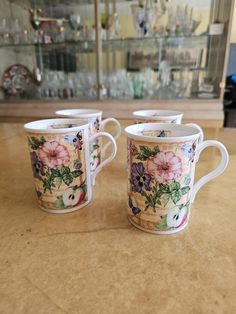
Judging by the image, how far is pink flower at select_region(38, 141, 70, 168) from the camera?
349mm

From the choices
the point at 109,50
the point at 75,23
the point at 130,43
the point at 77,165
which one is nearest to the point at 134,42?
the point at 130,43

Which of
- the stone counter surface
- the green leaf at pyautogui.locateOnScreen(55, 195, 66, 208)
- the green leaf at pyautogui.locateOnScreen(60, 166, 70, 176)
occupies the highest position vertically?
the green leaf at pyautogui.locateOnScreen(60, 166, 70, 176)

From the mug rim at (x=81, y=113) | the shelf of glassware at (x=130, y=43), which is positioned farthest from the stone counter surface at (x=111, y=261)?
the shelf of glassware at (x=130, y=43)

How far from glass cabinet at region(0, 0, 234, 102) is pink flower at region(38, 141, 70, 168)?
1.28m

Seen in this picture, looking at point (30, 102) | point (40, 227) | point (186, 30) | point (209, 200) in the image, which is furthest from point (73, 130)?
point (186, 30)

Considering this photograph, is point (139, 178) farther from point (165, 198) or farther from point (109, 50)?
point (109, 50)

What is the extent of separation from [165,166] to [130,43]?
1583 mm

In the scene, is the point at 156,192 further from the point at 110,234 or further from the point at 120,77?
the point at 120,77

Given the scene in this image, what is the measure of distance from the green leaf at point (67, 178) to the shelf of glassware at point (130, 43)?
1.47m

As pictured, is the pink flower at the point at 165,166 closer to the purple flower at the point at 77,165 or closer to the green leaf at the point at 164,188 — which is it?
the green leaf at the point at 164,188

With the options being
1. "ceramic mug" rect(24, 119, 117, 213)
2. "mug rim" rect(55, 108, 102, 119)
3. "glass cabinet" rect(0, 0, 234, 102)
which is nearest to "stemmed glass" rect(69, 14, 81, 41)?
"glass cabinet" rect(0, 0, 234, 102)

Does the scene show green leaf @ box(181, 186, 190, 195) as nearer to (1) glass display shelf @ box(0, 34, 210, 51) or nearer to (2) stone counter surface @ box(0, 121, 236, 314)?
(2) stone counter surface @ box(0, 121, 236, 314)

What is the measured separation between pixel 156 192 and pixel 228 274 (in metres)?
0.11

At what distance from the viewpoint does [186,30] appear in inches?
A: 62.1
